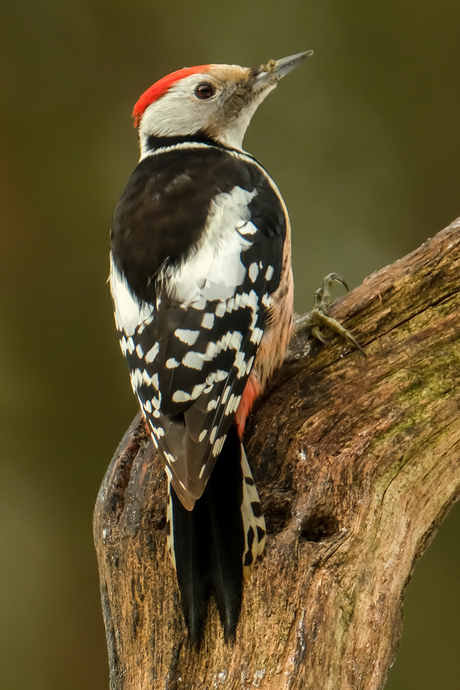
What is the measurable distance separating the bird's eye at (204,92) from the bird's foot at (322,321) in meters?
0.68

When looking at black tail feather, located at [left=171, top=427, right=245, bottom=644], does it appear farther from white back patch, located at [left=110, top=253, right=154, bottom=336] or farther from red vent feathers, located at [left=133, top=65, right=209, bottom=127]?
red vent feathers, located at [left=133, top=65, right=209, bottom=127]

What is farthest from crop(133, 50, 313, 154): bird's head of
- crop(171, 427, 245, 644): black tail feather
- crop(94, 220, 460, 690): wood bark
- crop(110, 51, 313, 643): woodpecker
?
crop(171, 427, 245, 644): black tail feather

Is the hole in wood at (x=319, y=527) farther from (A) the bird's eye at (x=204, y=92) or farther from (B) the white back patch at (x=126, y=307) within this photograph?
(A) the bird's eye at (x=204, y=92)

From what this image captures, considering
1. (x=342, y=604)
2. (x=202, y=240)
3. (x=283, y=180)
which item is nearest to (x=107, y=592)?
(x=342, y=604)

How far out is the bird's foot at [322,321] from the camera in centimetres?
163

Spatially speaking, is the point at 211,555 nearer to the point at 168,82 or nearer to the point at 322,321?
the point at 322,321

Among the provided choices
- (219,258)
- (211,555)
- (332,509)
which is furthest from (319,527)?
(219,258)

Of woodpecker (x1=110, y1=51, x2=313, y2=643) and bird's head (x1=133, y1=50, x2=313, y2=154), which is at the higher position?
bird's head (x1=133, y1=50, x2=313, y2=154)

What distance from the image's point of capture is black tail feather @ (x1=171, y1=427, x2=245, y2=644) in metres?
1.38

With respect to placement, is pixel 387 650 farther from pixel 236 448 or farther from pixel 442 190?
pixel 442 190

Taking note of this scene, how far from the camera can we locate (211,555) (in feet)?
4.62

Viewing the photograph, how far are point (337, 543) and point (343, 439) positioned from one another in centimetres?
23

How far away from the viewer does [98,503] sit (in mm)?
1723

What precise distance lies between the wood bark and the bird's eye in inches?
31.2
